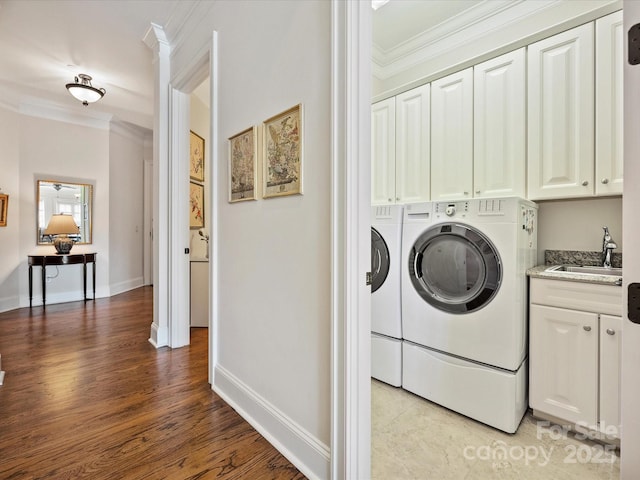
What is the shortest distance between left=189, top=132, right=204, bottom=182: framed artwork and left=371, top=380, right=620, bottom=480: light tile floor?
9.89 feet

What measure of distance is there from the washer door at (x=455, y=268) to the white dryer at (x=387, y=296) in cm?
16

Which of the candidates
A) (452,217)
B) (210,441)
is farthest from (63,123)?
(452,217)

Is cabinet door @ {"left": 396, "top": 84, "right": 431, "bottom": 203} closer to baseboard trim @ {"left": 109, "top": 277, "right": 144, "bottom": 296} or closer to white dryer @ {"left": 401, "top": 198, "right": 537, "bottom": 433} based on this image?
white dryer @ {"left": 401, "top": 198, "right": 537, "bottom": 433}

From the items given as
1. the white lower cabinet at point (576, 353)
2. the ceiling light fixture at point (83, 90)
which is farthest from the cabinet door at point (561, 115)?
the ceiling light fixture at point (83, 90)

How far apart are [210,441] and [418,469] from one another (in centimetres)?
100

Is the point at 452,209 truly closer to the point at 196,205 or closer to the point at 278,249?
the point at 278,249

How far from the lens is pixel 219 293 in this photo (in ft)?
6.82

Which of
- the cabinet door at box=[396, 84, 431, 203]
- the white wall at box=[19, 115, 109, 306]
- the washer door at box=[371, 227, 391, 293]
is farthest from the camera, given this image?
the white wall at box=[19, 115, 109, 306]

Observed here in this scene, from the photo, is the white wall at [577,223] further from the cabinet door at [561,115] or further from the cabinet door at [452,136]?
the cabinet door at [452,136]

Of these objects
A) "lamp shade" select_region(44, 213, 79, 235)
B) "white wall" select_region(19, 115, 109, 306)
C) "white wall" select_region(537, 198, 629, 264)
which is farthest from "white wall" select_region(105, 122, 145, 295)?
"white wall" select_region(537, 198, 629, 264)

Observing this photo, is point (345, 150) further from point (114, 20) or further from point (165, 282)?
point (114, 20)

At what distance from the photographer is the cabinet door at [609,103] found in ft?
5.68

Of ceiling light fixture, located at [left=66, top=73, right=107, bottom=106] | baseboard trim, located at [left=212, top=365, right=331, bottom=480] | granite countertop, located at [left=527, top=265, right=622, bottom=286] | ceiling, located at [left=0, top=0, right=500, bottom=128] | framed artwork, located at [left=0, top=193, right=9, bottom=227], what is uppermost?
ceiling, located at [left=0, top=0, right=500, bottom=128]

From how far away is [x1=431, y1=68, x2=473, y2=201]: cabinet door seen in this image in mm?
2330
